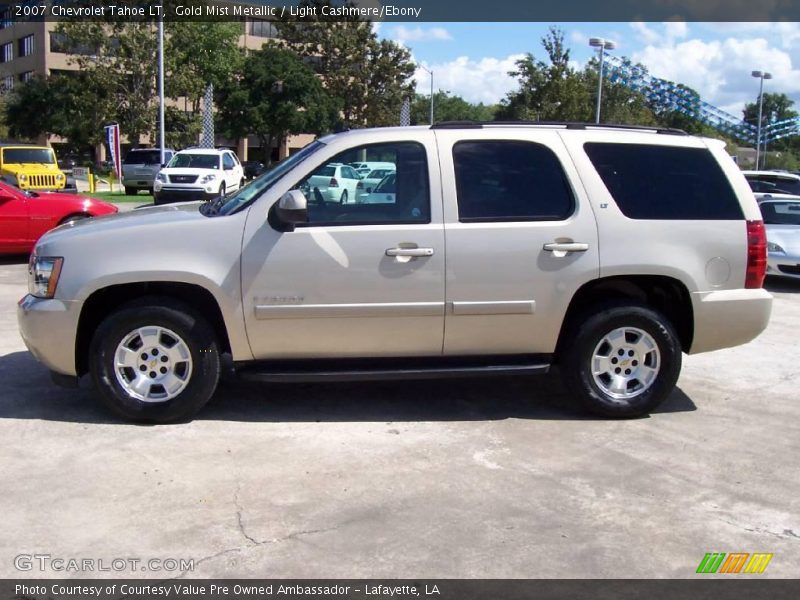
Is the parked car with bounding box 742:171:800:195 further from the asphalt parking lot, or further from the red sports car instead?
the red sports car

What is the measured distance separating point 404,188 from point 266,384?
2008 millimetres

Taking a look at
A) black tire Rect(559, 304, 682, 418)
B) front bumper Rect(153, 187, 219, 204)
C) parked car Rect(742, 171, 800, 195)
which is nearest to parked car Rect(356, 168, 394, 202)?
black tire Rect(559, 304, 682, 418)

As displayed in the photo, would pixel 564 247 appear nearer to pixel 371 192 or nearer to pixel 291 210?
pixel 371 192

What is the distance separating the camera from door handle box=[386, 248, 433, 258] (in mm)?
5406

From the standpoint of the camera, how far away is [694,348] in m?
5.93

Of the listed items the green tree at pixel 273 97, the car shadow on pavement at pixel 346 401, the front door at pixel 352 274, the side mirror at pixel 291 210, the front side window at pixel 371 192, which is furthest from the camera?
the green tree at pixel 273 97

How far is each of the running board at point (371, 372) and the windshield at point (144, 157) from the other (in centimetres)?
2914

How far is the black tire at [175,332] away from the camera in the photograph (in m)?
5.39

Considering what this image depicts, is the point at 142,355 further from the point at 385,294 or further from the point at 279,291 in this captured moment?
the point at 385,294

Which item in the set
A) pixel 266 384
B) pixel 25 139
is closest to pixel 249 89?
pixel 25 139

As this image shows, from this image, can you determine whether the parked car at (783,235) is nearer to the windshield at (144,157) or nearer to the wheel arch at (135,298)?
the wheel arch at (135,298)

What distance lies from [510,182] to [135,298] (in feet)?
8.46

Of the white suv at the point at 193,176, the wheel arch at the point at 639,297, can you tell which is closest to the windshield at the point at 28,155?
the white suv at the point at 193,176

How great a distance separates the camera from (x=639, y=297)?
5.99m
